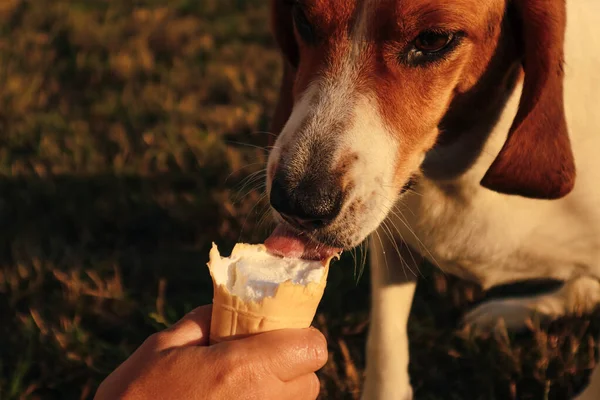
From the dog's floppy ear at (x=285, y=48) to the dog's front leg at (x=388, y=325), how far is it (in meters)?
0.54

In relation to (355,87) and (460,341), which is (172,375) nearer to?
(355,87)

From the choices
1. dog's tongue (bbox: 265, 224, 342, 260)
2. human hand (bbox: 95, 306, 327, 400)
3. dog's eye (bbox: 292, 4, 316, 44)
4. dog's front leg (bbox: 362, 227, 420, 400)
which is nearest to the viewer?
human hand (bbox: 95, 306, 327, 400)

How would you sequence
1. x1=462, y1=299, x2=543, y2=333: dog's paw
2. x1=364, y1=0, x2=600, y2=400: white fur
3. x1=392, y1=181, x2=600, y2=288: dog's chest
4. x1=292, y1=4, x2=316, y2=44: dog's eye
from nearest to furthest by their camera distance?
x1=292, y1=4, x2=316, y2=44: dog's eye, x1=364, y1=0, x2=600, y2=400: white fur, x1=392, y1=181, x2=600, y2=288: dog's chest, x1=462, y1=299, x2=543, y2=333: dog's paw

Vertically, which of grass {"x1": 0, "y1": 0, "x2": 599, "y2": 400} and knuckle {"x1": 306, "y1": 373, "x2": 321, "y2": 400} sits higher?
knuckle {"x1": 306, "y1": 373, "x2": 321, "y2": 400}

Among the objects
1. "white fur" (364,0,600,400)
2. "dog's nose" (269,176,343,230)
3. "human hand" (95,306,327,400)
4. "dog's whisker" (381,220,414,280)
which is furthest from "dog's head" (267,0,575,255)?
"human hand" (95,306,327,400)

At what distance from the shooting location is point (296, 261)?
1.90 metres

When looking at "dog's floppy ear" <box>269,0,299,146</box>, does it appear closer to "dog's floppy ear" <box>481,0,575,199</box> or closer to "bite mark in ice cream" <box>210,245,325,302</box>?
"dog's floppy ear" <box>481,0,575,199</box>

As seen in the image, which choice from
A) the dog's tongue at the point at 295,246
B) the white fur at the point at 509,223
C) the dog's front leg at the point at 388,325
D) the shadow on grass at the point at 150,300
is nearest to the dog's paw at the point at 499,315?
the shadow on grass at the point at 150,300

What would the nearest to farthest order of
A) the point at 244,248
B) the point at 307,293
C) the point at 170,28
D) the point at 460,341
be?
the point at 307,293, the point at 244,248, the point at 460,341, the point at 170,28

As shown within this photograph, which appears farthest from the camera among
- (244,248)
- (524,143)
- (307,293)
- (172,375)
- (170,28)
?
(170,28)

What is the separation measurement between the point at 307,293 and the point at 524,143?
0.87 metres

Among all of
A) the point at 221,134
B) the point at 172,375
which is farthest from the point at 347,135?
the point at 221,134

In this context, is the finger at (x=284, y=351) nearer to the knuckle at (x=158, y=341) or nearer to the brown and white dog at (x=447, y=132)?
the knuckle at (x=158, y=341)

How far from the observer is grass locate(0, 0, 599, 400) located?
2.94 meters
